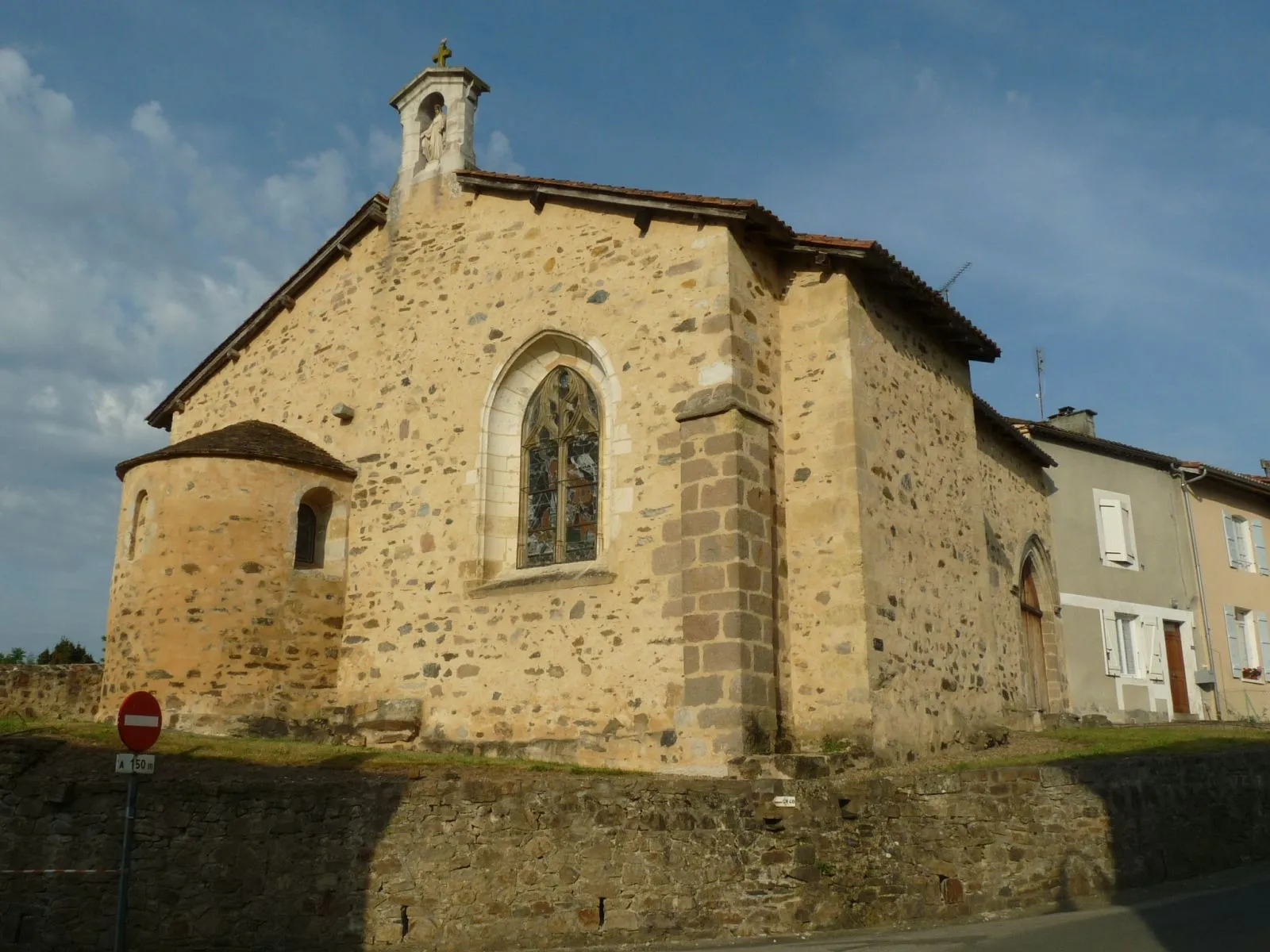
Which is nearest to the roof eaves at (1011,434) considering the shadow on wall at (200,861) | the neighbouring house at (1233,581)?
the neighbouring house at (1233,581)

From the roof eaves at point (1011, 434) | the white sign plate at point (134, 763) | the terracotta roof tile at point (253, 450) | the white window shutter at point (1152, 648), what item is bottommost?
the white sign plate at point (134, 763)

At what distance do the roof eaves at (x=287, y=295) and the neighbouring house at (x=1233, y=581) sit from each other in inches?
682

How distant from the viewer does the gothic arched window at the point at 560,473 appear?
1301 centimetres

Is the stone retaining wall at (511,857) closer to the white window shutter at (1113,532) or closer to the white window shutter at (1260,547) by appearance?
the white window shutter at (1113,532)

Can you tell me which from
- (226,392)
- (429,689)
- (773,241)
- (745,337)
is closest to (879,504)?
(745,337)

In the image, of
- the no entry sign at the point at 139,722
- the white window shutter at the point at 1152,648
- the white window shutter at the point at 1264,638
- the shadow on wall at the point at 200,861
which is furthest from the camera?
the white window shutter at the point at 1264,638

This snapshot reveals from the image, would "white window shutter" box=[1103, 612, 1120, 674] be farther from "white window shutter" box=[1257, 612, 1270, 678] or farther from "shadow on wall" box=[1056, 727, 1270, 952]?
"shadow on wall" box=[1056, 727, 1270, 952]

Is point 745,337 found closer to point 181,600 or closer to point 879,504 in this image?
point 879,504

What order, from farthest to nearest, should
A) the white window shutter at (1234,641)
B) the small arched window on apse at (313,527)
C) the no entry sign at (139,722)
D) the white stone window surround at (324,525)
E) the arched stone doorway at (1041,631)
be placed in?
the white window shutter at (1234,641)
the arched stone doorway at (1041,631)
the small arched window on apse at (313,527)
the white stone window surround at (324,525)
the no entry sign at (139,722)

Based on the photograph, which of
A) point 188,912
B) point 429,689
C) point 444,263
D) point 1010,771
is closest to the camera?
point 188,912

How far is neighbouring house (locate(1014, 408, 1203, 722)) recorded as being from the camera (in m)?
20.4

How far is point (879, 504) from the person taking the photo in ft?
41.2

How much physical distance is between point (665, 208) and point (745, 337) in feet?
5.80

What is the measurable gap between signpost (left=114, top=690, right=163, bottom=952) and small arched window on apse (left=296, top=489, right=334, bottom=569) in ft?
20.3
